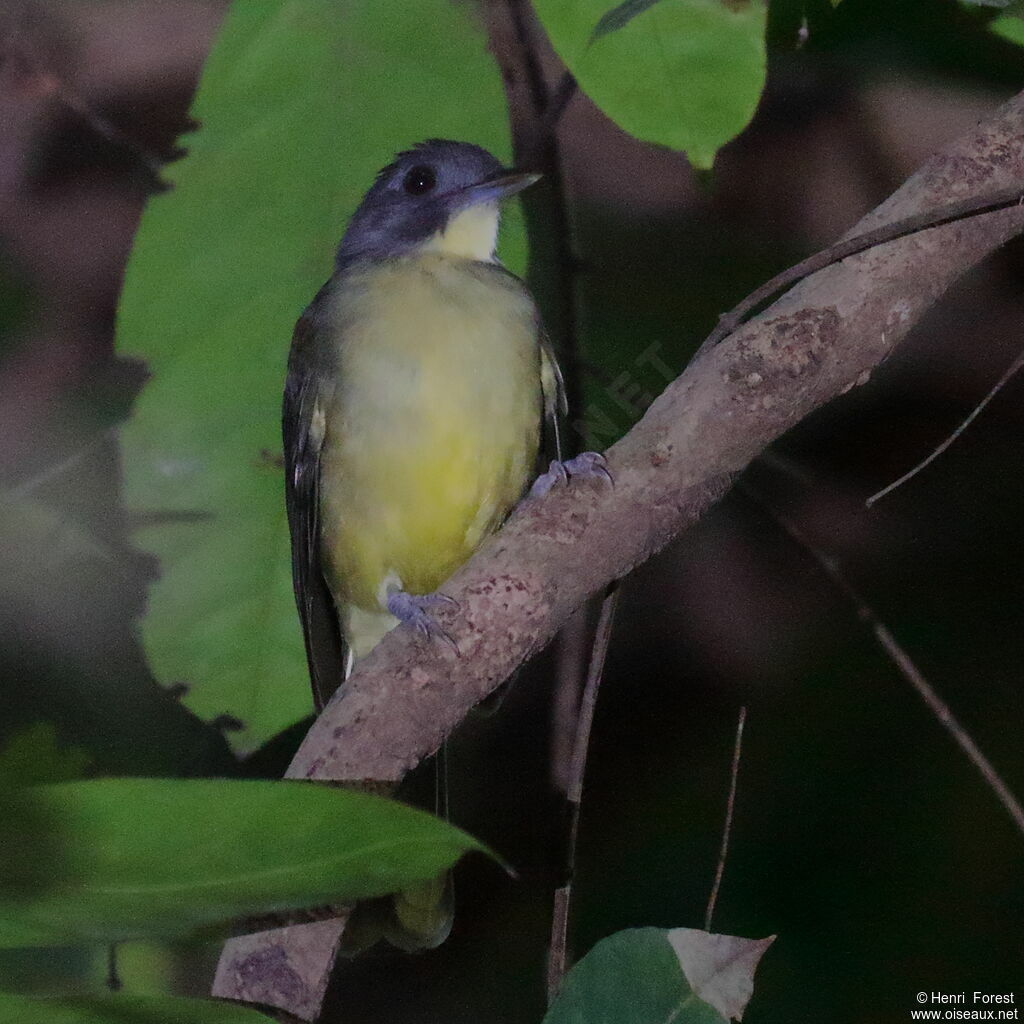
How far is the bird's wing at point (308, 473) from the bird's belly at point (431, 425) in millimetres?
18

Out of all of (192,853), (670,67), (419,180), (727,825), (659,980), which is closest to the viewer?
(192,853)

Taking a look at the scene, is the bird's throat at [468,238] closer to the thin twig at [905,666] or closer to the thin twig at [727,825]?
the thin twig at [905,666]

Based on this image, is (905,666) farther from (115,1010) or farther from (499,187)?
(115,1010)

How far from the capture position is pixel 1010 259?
122cm

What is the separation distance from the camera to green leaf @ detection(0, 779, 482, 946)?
47cm

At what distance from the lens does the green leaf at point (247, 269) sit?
1127mm

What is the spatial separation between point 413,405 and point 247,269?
20cm

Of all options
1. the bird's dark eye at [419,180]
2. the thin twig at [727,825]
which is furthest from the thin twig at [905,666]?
the bird's dark eye at [419,180]

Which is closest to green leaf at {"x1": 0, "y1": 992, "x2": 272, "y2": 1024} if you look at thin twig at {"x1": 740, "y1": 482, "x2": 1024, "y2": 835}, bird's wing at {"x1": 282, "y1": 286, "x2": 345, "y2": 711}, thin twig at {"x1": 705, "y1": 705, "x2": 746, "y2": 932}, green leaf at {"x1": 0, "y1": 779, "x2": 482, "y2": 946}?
green leaf at {"x1": 0, "y1": 779, "x2": 482, "y2": 946}

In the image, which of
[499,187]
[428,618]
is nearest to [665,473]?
[428,618]

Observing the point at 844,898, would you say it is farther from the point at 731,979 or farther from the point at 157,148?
the point at 157,148

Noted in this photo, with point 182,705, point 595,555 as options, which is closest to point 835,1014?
point 595,555

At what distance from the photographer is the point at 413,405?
114 centimetres

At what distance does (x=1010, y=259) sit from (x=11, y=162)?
3.15 ft
